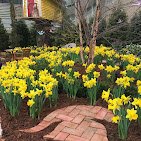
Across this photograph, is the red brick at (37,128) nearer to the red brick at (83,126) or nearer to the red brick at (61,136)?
the red brick at (61,136)

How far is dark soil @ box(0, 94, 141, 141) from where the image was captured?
340cm

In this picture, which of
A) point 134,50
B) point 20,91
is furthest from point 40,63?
point 134,50

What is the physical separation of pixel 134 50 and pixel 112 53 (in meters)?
3.40

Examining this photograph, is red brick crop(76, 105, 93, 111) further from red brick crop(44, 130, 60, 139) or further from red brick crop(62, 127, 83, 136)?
red brick crop(44, 130, 60, 139)

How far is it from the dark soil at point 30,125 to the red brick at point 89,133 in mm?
187

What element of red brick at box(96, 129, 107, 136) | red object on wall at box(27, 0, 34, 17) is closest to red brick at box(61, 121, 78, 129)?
red brick at box(96, 129, 107, 136)

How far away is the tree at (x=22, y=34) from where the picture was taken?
17677 millimetres

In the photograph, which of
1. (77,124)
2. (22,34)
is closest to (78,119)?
(77,124)

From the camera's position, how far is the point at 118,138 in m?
3.28

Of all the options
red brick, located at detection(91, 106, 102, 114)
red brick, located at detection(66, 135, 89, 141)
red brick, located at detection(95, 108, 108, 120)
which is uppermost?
red brick, located at detection(91, 106, 102, 114)

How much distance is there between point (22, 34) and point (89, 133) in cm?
1517

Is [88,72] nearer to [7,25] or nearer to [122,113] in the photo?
[122,113]

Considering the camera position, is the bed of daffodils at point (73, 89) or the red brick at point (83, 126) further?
the red brick at point (83, 126)

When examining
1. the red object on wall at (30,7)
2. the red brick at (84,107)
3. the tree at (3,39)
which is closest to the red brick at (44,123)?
the red brick at (84,107)
